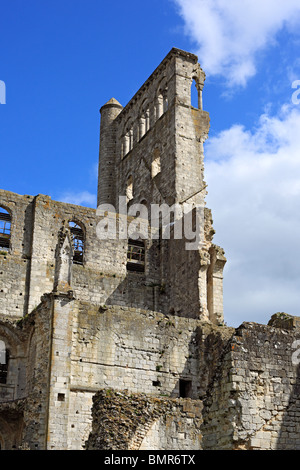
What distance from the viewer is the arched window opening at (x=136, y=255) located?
1259 inches

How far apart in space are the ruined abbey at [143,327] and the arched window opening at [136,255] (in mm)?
54

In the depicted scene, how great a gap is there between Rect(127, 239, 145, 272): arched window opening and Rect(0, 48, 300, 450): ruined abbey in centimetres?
5

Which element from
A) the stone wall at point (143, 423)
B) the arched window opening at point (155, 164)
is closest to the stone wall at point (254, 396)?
the stone wall at point (143, 423)

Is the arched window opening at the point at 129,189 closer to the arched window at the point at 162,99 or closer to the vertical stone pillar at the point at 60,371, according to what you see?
the arched window at the point at 162,99

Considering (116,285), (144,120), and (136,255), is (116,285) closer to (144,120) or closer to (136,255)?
(136,255)

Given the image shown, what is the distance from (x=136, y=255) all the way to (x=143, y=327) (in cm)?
733

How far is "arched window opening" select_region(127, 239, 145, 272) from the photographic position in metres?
32.0

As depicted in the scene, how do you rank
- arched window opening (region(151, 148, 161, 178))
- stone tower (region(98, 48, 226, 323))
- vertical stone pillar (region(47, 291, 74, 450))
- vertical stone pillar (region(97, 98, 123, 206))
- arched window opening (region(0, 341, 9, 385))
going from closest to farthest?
1. vertical stone pillar (region(47, 291, 74, 450))
2. arched window opening (region(0, 341, 9, 385))
3. stone tower (region(98, 48, 226, 323))
4. arched window opening (region(151, 148, 161, 178))
5. vertical stone pillar (region(97, 98, 123, 206))

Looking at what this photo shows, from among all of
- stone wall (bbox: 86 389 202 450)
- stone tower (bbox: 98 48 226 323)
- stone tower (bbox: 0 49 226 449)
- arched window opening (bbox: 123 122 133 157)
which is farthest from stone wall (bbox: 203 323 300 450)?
arched window opening (bbox: 123 122 133 157)

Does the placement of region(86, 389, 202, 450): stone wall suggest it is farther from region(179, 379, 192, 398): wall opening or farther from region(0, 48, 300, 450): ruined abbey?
region(179, 379, 192, 398): wall opening

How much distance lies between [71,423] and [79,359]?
2.08 metres

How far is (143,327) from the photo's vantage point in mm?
25297
